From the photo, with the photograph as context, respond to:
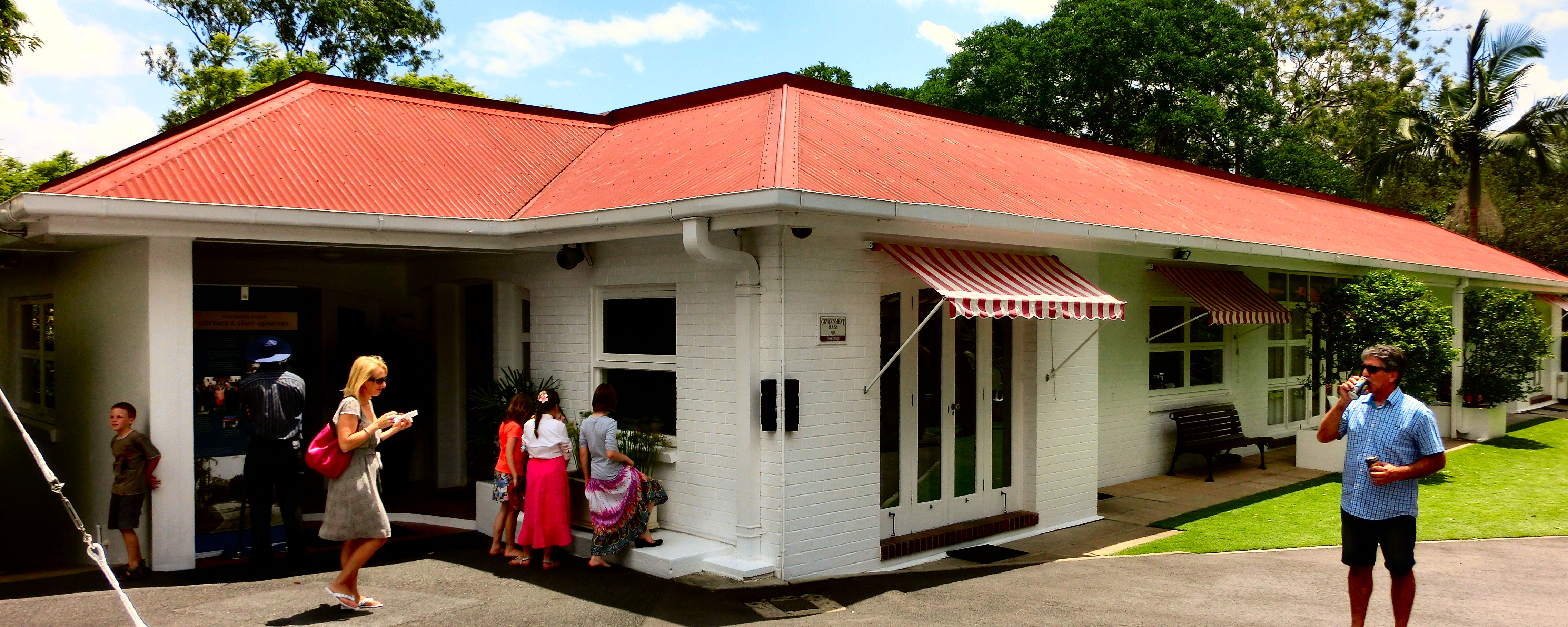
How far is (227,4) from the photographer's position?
28.5 meters

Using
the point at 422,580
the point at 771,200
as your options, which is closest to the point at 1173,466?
the point at 771,200

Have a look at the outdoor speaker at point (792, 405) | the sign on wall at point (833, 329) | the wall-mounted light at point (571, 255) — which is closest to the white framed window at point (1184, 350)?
the sign on wall at point (833, 329)

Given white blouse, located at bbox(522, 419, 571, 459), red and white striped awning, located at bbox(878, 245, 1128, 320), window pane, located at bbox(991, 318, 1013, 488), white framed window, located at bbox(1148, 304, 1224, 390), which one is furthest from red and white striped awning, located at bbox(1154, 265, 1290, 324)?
white blouse, located at bbox(522, 419, 571, 459)

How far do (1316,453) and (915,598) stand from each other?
799cm

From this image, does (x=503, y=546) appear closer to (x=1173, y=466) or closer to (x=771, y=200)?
(x=771, y=200)

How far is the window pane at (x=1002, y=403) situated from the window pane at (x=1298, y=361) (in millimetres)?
7364

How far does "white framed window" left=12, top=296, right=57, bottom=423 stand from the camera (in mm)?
9664

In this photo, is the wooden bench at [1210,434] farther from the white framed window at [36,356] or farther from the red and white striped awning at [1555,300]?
the red and white striped awning at [1555,300]

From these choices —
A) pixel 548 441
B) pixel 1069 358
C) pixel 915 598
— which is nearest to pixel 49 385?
pixel 548 441

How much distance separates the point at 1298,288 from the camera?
44.6 ft

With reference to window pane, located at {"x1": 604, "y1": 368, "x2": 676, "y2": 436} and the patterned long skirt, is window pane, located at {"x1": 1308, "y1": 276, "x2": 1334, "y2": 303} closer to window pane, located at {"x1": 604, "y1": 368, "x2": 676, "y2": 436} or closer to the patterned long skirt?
window pane, located at {"x1": 604, "y1": 368, "x2": 676, "y2": 436}

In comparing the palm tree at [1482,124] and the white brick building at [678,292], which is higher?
the palm tree at [1482,124]

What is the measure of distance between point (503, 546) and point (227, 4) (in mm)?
27119

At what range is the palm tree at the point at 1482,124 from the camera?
24.6m
